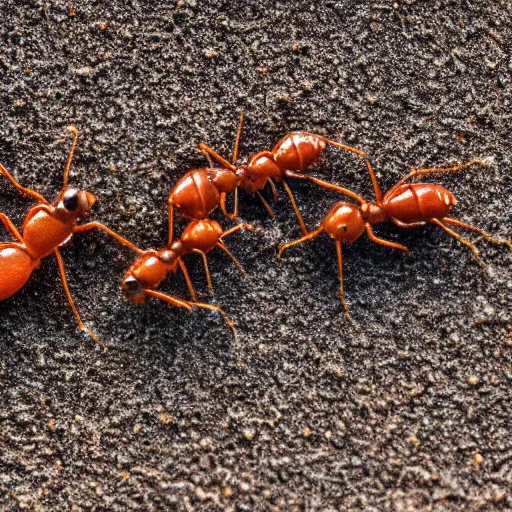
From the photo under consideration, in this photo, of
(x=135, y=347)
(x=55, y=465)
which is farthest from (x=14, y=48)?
(x=55, y=465)

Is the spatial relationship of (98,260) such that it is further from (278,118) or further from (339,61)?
(339,61)

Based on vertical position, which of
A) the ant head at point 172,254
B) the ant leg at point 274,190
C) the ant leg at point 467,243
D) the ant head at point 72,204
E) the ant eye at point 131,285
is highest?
the ant head at point 72,204

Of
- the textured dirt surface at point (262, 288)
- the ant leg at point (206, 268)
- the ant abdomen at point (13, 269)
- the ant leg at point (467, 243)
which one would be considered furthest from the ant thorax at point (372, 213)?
the ant abdomen at point (13, 269)

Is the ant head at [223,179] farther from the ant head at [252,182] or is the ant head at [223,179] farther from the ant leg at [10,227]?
the ant leg at [10,227]

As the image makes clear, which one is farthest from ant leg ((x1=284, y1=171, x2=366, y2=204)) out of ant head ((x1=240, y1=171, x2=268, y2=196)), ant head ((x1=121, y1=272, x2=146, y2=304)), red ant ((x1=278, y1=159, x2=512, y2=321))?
ant head ((x1=121, y1=272, x2=146, y2=304))

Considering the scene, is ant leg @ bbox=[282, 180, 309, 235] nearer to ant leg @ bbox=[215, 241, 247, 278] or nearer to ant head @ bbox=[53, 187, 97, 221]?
ant leg @ bbox=[215, 241, 247, 278]
